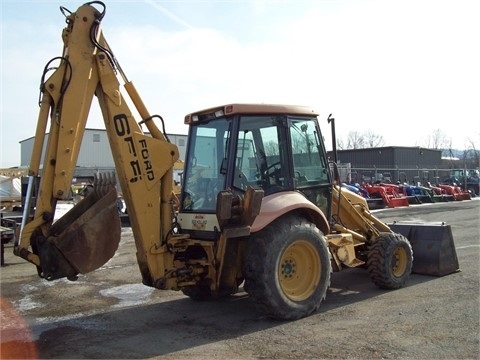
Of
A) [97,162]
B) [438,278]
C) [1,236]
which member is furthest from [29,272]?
[97,162]

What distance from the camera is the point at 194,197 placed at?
6570mm

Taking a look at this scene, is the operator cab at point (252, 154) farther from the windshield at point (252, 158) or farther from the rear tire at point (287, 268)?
Result: the rear tire at point (287, 268)

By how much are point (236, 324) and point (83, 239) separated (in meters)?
2.02

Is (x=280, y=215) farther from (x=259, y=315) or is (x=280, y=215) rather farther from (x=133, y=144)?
(x=133, y=144)

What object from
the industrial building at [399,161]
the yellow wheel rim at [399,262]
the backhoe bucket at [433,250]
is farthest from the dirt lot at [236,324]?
the industrial building at [399,161]

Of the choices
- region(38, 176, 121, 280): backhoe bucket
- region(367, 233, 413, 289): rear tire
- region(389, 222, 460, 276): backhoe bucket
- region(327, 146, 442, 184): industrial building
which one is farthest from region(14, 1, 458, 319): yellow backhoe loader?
region(327, 146, 442, 184): industrial building

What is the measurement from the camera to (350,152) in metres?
40.2

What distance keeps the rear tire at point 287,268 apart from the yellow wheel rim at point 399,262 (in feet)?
5.63

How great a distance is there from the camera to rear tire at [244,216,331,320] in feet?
18.6

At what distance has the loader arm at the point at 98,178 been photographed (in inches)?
207

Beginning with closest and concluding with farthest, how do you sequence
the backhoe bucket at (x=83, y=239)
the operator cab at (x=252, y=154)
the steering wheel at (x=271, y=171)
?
the backhoe bucket at (x=83, y=239) < the operator cab at (x=252, y=154) < the steering wheel at (x=271, y=171)

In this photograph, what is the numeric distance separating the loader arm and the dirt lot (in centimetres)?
76

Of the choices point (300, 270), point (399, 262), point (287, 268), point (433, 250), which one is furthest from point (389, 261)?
point (287, 268)

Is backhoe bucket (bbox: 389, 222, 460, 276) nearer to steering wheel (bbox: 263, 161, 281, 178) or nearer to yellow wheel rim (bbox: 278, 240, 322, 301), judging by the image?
yellow wheel rim (bbox: 278, 240, 322, 301)
